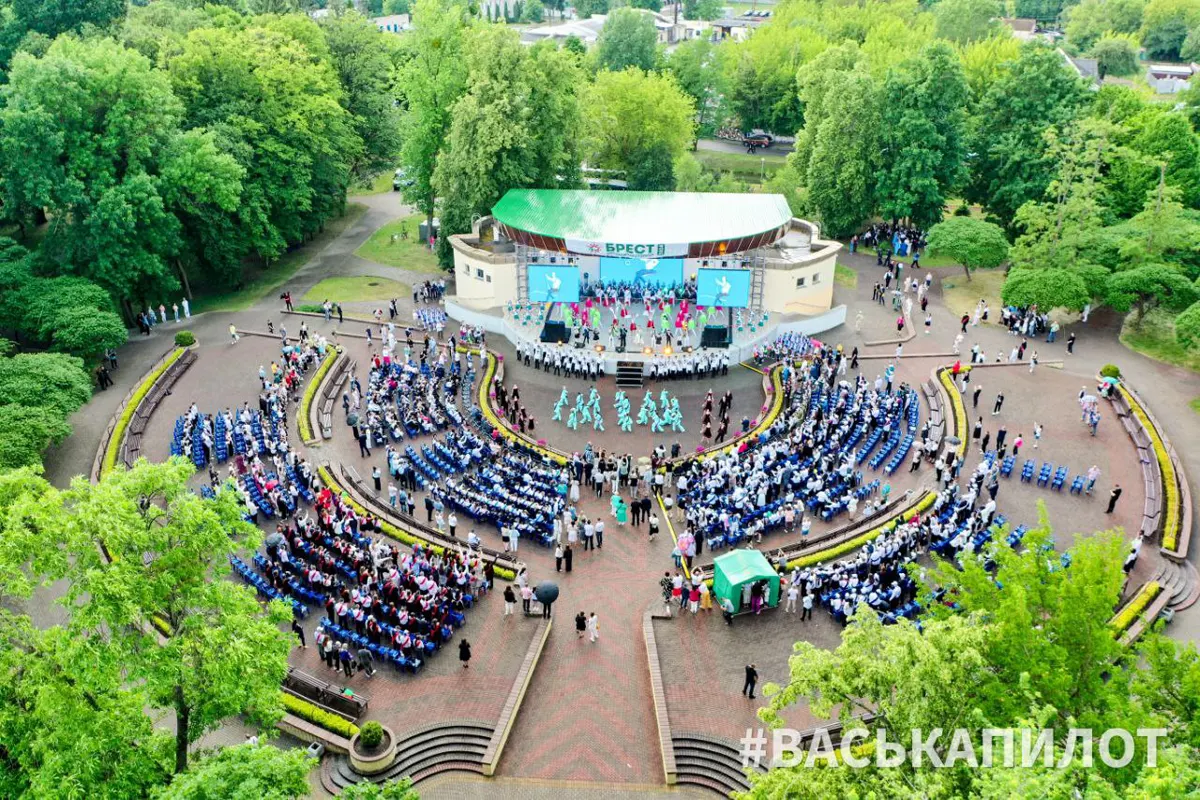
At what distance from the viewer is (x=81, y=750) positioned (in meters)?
14.7

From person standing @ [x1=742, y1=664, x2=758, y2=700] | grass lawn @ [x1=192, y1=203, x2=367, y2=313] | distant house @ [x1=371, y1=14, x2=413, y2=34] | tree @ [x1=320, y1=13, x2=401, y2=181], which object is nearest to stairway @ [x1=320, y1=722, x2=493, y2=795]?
person standing @ [x1=742, y1=664, x2=758, y2=700]

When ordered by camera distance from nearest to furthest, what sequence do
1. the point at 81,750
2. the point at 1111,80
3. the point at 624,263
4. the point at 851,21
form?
1. the point at 81,750
2. the point at 624,263
3. the point at 851,21
4. the point at 1111,80

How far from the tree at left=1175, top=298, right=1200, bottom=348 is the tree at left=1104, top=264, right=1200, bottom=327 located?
3569 millimetres

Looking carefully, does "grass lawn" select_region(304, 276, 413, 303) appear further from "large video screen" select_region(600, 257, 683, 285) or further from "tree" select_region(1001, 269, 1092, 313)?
"tree" select_region(1001, 269, 1092, 313)

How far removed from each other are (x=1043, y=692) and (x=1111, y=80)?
10713cm

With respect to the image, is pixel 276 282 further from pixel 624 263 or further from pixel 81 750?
pixel 81 750

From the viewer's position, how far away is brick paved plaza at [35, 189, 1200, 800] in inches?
891

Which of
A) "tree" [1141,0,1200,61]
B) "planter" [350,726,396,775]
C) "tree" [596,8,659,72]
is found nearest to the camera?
"planter" [350,726,396,775]

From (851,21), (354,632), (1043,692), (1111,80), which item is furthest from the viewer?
(1111,80)

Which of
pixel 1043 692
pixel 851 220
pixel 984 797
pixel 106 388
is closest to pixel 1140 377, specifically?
pixel 851 220

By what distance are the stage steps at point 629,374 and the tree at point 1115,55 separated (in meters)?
87.5

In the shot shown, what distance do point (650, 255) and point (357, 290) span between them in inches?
713

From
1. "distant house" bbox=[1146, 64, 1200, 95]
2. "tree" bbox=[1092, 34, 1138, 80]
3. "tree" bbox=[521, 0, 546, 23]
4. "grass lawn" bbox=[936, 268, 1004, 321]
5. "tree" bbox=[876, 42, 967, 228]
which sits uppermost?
"tree" bbox=[521, 0, 546, 23]

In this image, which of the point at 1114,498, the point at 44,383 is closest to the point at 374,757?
the point at 44,383
